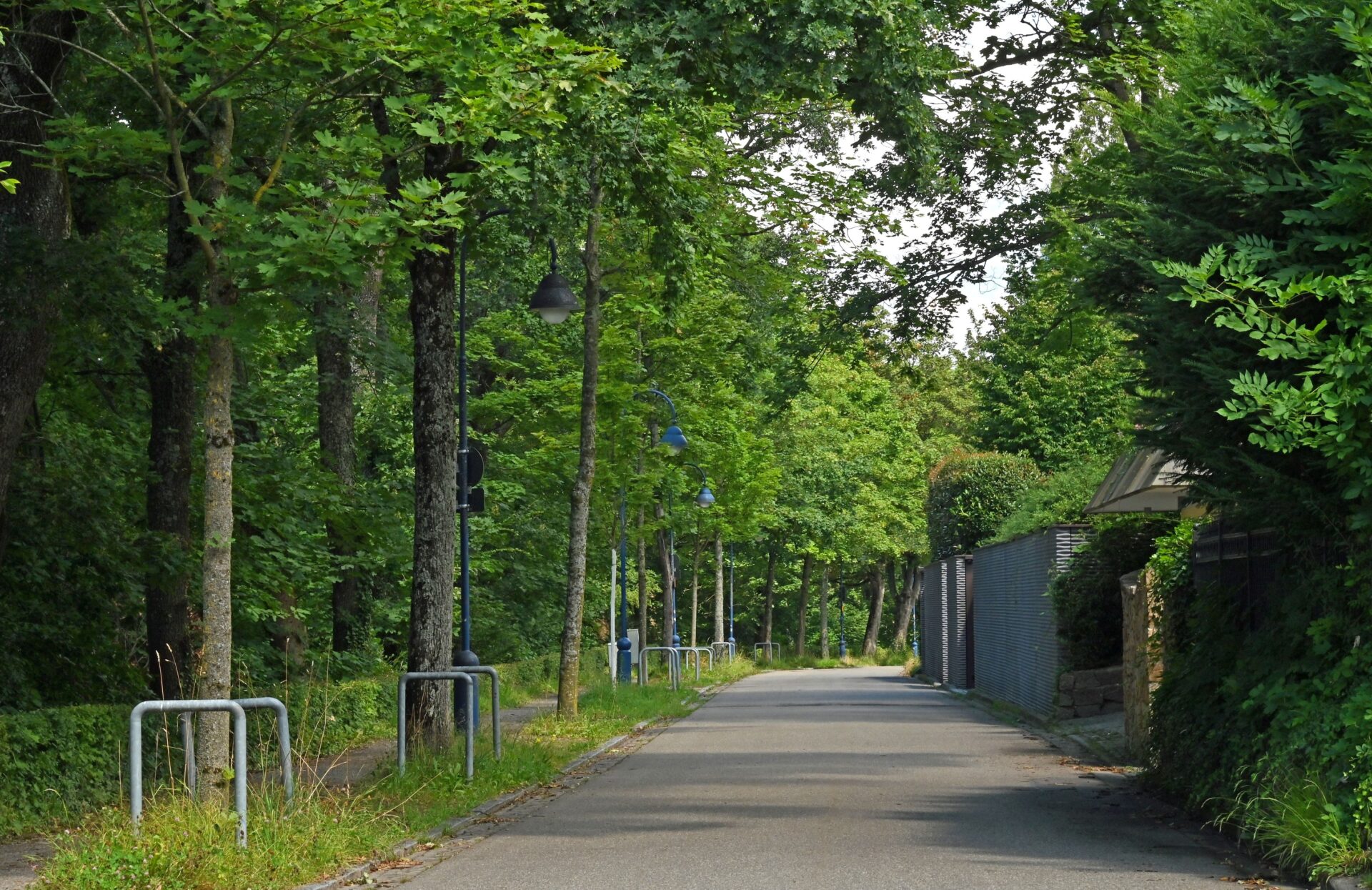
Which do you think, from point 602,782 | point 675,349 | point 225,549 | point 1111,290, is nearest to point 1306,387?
point 1111,290

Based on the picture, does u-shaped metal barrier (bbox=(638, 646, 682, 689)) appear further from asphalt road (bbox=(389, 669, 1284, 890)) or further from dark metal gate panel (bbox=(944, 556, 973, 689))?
asphalt road (bbox=(389, 669, 1284, 890))

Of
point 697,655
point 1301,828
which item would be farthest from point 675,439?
point 1301,828

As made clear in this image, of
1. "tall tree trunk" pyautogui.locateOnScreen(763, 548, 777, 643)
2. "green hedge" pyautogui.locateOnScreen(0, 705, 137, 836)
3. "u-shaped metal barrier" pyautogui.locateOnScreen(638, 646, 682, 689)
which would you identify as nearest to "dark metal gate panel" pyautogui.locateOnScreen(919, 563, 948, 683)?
"u-shaped metal barrier" pyautogui.locateOnScreen(638, 646, 682, 689)

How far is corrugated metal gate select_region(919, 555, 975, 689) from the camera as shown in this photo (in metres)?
39.7

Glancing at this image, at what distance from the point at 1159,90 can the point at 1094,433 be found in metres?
36.7

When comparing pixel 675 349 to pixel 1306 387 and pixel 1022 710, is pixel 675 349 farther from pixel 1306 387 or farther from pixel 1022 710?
pixel 1306 387

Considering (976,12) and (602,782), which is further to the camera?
(976,12)

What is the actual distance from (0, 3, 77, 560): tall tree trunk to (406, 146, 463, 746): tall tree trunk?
3.18 metres

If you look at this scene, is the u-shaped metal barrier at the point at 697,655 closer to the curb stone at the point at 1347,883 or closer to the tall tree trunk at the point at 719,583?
the tall tree trunk at the point at 719,583

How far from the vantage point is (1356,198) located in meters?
10.2

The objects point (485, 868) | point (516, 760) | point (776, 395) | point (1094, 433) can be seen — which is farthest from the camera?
point (1094, 433)

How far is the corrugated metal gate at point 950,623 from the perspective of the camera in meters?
39.7

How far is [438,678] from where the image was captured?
51.0 feet

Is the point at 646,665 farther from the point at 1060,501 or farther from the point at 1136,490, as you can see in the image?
the point at 1136,490
